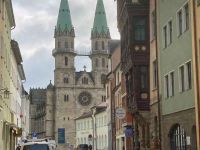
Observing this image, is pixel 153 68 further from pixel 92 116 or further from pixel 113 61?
pixel 92 116

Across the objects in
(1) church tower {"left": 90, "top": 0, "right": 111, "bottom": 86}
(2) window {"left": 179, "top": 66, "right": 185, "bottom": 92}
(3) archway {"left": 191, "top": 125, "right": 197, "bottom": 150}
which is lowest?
(3) archway {"left": 191, "top": 125, "right": 197, "bottom": 150}

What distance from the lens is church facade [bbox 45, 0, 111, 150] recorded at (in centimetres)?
15788

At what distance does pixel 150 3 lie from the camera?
3809 centimetres

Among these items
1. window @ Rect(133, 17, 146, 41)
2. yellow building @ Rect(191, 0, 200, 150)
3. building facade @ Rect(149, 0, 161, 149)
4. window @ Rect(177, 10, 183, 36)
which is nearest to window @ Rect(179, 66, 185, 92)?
window @ Rect(177, 10, 183, 36)

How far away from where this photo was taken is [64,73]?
16438 cm

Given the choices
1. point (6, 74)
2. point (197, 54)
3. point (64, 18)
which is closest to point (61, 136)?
point (6, 74)

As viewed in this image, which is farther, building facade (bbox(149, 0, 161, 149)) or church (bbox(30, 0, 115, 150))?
church (bbox(30, 0, 115, 150))

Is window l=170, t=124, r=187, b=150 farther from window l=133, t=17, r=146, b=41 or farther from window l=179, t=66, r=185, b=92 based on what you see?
window l=133, t=17, r=146, b=41

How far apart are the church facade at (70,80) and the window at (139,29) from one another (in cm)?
11058

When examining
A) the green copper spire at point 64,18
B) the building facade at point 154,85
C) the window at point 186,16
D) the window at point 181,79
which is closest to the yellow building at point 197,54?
the window at point 186,16

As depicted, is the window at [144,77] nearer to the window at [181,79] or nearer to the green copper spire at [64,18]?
the window at [181,79]

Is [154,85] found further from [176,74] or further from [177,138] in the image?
[176,74]

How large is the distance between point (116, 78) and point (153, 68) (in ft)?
88.9

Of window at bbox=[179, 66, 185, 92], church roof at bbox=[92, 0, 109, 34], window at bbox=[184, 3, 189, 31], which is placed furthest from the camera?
church roof at bbox=[92, 0, 109, 34]
